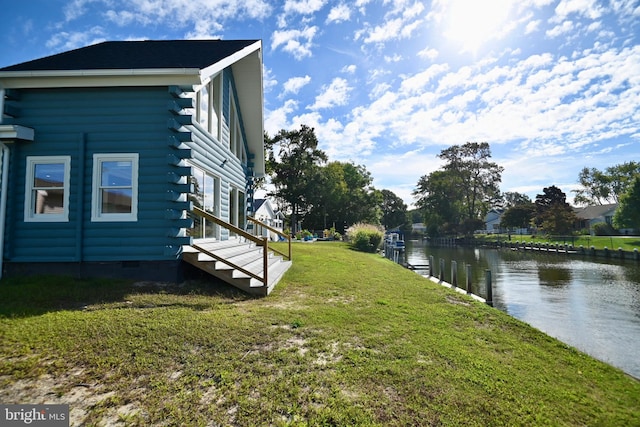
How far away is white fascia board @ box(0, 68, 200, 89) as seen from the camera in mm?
6480

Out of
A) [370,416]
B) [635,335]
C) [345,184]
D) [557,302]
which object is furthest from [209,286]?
[345,184]

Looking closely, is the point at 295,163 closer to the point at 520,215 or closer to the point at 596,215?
the point at 520,215

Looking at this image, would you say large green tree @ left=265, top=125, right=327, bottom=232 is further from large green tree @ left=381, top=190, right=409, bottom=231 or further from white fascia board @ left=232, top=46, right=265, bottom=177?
large green tree @ left=381, top=190, right=409, bottom=231

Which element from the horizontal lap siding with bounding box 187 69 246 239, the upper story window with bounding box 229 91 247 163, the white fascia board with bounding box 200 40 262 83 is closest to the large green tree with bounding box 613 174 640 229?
the upper story window with bounding box 229 91 247 163

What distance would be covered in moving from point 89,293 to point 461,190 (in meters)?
60.1

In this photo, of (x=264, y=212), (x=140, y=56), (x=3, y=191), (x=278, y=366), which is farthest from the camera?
(x=264, y=212)

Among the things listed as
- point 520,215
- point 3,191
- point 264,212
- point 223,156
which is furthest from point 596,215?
point 3,191

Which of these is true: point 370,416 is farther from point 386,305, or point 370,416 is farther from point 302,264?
point 302,264

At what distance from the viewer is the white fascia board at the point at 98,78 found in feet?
21.3

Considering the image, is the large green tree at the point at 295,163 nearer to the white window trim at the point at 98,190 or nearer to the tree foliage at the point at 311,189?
the tree foliage at the point at 311,189

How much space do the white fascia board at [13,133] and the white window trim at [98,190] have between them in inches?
53.5

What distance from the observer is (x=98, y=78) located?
21.8ft

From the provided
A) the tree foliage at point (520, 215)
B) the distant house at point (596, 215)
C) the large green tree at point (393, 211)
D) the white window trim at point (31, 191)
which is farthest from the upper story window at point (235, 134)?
the large green tree at point (393, 211)

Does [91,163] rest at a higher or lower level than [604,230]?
higher
